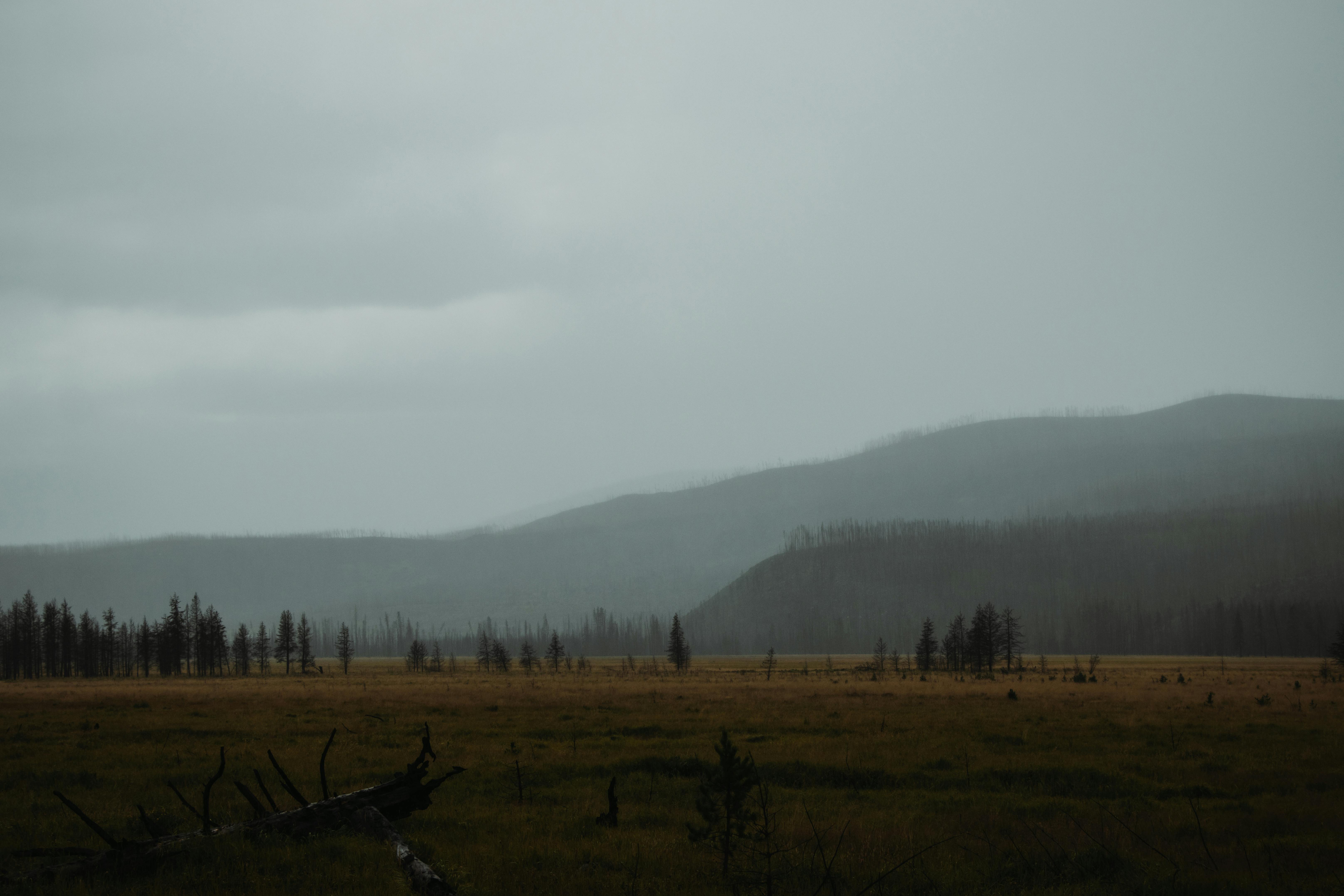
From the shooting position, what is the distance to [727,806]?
11.1m

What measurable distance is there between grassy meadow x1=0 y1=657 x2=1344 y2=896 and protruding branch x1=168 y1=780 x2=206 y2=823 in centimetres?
41

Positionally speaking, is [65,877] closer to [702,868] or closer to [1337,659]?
[702,868]

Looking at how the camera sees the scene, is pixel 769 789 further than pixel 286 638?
No

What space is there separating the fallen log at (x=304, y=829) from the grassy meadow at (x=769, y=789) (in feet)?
0.85

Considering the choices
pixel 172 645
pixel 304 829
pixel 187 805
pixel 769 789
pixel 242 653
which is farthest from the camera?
pixel 242 653

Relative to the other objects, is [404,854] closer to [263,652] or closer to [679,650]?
[679,650]

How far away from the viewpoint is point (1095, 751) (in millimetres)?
24219

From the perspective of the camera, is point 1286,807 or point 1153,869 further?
A: point 1286,807

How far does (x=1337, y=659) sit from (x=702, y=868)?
107110 mm

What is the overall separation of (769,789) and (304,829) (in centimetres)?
992

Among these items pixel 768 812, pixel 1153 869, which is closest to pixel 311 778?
pixel 768 812

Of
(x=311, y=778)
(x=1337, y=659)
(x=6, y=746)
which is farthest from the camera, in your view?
(x=1337, y=659)

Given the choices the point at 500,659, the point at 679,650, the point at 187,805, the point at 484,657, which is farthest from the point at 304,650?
the point at 187,805

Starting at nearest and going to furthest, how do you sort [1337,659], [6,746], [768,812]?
[768,812], [6,746], [1337,659]
